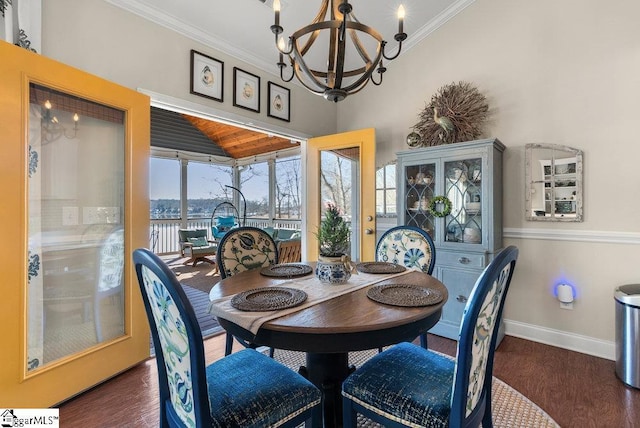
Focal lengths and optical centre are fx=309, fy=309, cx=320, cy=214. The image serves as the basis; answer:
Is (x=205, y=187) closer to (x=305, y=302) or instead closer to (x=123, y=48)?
(x=123, y=48)

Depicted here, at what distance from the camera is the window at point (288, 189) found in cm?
718

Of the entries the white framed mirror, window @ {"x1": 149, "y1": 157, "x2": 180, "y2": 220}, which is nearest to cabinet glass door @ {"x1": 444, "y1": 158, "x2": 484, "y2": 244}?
the white framed mirror

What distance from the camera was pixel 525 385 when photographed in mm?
2062

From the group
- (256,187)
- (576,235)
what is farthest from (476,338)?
(256,187)

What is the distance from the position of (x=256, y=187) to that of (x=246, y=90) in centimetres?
520

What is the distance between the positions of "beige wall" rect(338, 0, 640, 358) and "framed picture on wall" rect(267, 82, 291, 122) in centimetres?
174

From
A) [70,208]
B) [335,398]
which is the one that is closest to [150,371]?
[70,208]

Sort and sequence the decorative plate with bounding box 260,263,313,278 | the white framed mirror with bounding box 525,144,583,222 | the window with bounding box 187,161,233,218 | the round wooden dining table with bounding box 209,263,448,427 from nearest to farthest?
the round wooden dining table with bounding box 209,263,448,427
the decorative plate with bounding box 260,263,313,278
the white framed mirror with bounding box 525,144,583,222
the window with bounding box 187,161,233,218

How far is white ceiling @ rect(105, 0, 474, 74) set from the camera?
8.09 feet

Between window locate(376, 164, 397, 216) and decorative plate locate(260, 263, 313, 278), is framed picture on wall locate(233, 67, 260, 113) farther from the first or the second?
decorative plate locate(260, 263, 313, 278)

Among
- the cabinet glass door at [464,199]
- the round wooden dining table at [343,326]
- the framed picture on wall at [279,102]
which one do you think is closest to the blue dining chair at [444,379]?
the round wooden dining table at [343,326]

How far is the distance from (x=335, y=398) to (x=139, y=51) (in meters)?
2.74

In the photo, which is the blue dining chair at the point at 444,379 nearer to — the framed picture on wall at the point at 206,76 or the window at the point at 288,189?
the framed picture on wall at the point at 206,76

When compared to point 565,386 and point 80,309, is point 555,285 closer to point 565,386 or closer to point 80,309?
point 565,386
